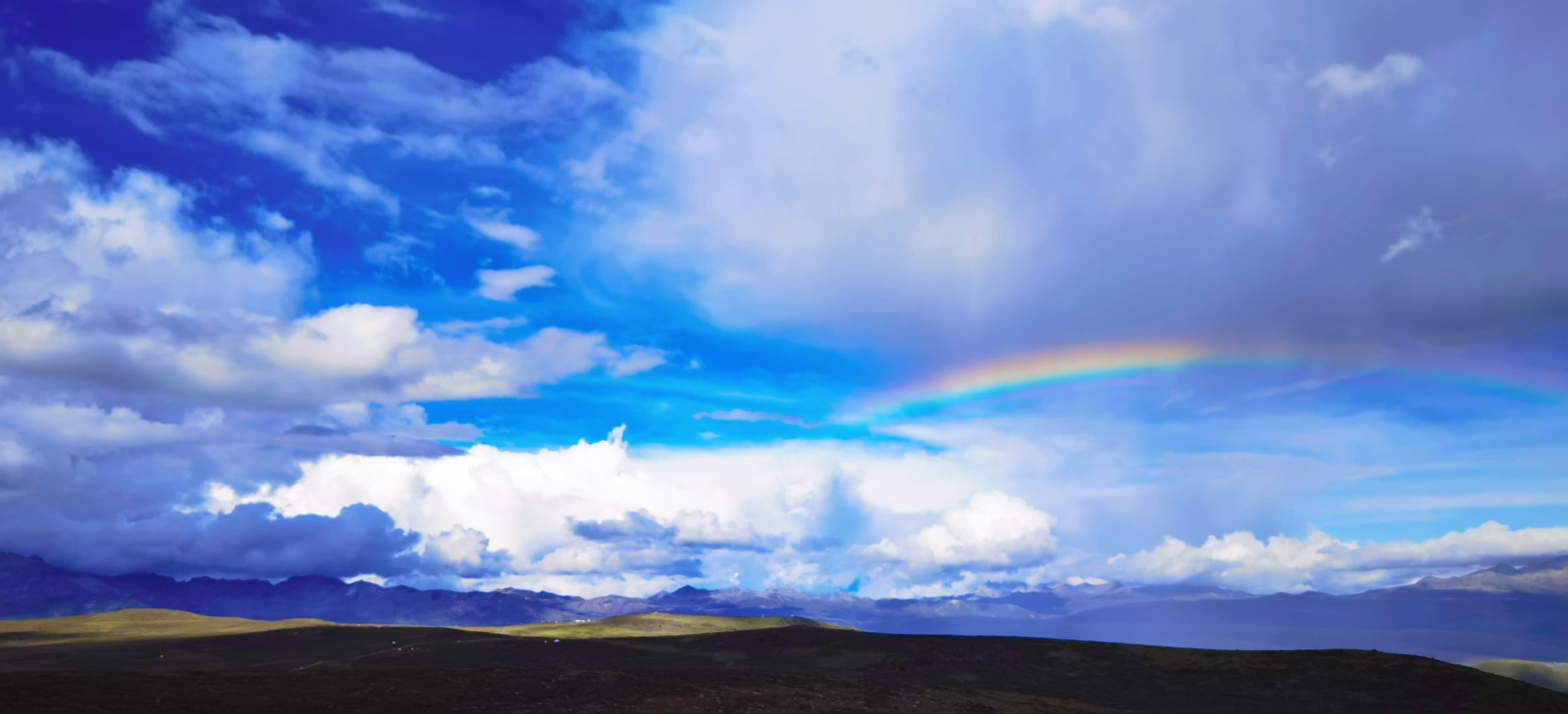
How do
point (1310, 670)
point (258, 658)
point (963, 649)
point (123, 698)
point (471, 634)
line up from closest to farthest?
point (123, 698) → point (1310, 670) → point (963, 649) → point (258, 658) → point (471, 634)

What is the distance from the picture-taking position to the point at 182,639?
495 feet

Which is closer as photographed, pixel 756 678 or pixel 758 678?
pixel 758 678

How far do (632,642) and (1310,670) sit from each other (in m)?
83.3

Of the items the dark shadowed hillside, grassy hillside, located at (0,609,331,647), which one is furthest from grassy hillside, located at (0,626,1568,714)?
grassy hillside, located at (0,609,331,647)

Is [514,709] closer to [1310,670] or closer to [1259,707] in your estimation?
[1259,707]

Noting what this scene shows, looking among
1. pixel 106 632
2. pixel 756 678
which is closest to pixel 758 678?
pixel 756 678

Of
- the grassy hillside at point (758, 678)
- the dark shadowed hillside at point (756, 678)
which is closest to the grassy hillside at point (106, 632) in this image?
the dark shadowed hillside at point (756, 678)

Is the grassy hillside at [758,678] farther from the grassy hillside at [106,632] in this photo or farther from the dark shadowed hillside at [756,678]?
the grassy hillside at [106,632]

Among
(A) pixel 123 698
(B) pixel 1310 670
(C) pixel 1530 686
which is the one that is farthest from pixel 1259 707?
(A) pixel 123 698

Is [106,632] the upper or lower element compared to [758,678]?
lower

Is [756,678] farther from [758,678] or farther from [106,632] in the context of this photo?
[106,632]

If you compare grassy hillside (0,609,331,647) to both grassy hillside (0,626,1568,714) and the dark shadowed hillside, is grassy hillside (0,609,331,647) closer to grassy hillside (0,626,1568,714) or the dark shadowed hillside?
the dark shadowed hillside

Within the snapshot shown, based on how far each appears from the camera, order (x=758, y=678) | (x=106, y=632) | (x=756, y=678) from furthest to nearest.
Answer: (x=106, y=632) < (x=756, y=678) < (x=758, y=678)

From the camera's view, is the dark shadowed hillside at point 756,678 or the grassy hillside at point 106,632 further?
the grassy hillside at point 106,632
